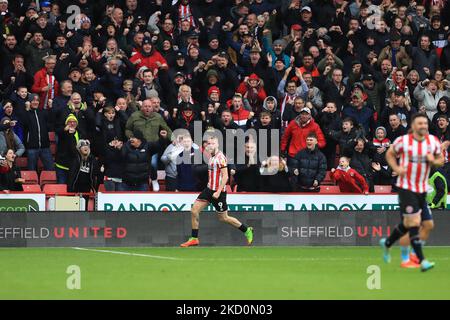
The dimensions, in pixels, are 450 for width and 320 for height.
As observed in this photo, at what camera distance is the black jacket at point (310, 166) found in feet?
82.5

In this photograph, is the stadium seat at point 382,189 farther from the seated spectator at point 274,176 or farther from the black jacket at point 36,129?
the black jacket at point 36,129

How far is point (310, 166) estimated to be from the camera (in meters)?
25.3

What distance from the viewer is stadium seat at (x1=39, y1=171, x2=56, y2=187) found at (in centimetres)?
2544

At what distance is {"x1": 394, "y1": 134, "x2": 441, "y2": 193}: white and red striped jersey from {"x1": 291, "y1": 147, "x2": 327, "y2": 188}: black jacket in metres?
8.37

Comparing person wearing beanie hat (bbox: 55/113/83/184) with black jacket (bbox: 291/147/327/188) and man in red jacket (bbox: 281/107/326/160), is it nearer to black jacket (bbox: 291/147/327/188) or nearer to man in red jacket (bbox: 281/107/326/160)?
man in red jacket (bbox: 281/107/326/160)

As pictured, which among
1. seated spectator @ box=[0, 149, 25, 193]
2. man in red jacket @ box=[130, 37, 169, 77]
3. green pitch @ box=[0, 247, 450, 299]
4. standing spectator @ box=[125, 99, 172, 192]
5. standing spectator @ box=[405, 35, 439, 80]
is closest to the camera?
green pitch @ box=[0, 247, 450, 299]

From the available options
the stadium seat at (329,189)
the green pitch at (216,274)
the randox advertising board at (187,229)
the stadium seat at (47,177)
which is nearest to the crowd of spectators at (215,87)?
the stadium seat at (47,177)

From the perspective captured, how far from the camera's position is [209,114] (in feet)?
84.3

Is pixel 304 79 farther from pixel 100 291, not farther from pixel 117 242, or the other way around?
pixel 100 291

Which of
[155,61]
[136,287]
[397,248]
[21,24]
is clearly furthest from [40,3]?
[136,287]

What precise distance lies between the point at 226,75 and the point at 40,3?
5296mm

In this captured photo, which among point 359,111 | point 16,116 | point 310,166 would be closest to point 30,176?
point 16,116

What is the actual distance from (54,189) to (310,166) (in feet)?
18.3

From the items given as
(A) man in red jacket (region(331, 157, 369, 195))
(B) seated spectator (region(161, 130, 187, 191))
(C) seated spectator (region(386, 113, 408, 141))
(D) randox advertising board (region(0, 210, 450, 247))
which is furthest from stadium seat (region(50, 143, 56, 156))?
(C) seated spectator (region(386, 113, 408, 141))
